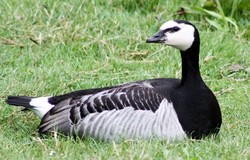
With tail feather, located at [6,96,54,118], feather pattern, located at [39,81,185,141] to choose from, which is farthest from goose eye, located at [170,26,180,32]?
tail feather, located at [6,96,54,118]

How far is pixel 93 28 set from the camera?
8352mm

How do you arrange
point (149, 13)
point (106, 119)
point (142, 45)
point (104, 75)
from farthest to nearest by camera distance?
point (149, 13), point (142, 45), point (104, 75), point (106, 119)

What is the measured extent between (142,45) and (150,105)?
2.16 m

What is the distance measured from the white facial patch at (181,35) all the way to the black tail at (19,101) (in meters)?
1.28

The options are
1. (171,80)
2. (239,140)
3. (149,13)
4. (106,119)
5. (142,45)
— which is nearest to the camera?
(239,140)

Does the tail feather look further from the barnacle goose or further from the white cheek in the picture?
the white cheek

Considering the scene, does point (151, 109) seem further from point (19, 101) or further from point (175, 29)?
point (19, 101)

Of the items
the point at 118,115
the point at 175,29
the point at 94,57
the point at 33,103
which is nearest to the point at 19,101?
the point at 33,103

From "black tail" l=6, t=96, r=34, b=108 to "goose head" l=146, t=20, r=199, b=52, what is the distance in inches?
46.2

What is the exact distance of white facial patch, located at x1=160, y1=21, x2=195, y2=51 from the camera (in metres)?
6.21

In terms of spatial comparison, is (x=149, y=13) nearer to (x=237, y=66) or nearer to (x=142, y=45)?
(x=142, y=45)

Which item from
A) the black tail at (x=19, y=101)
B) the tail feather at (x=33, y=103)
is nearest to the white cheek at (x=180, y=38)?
the tail feather at (x=33, y=103)

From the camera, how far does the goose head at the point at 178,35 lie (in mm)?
6211

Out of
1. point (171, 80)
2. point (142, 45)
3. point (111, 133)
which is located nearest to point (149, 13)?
point (142, 45)
